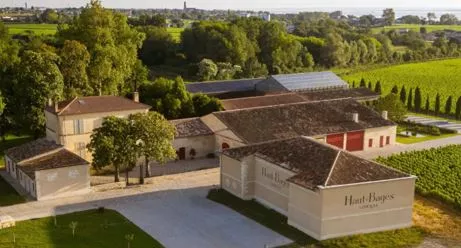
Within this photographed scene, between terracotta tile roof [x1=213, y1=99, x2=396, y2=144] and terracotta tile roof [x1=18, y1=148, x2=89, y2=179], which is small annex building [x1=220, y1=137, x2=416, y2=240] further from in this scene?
terracotta tile roof [x1=18, y1=148, x2=89, y2=179]

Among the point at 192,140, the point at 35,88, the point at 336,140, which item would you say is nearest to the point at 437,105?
the point at 336,140

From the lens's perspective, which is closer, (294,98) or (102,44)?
(102,44)

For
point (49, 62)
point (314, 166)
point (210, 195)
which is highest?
point (49, 62)

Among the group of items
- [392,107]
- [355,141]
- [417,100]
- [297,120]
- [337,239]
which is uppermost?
[297,120]

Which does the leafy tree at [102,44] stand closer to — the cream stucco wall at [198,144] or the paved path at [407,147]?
the cream stucco wall at [198,144]

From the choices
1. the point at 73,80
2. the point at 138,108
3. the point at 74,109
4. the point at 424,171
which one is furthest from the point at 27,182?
the point at 424,171

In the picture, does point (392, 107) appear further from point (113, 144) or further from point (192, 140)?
point (113, 144)

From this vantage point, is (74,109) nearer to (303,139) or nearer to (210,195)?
(210,195)
